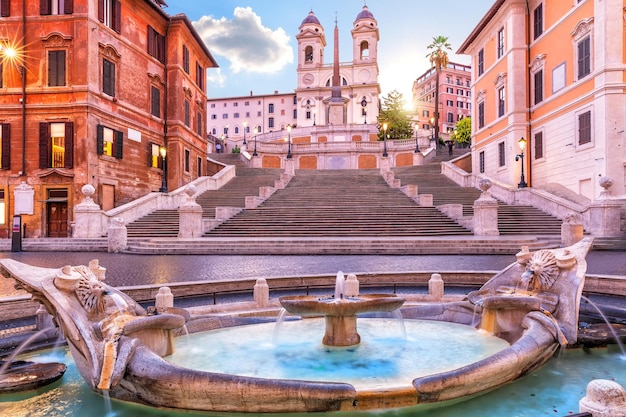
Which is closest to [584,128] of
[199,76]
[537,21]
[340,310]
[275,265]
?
[537,21]

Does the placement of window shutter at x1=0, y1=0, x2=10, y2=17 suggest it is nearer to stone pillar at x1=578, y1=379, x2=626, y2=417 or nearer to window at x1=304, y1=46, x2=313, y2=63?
stone pillar at x1=578, y1=379, x2=626, y2=417

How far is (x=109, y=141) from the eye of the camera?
27.1m

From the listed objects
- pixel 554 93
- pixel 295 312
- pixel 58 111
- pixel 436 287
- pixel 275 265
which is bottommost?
pixel 275 265

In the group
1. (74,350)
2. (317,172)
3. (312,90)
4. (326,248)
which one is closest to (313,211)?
(326,248)

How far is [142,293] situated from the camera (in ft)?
26.6

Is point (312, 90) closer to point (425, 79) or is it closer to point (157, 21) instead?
point (425, 79)

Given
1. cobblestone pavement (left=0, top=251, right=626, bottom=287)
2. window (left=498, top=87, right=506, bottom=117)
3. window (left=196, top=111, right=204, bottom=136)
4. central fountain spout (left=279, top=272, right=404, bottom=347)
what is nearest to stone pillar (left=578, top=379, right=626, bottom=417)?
central fountain spout (left=279, top=272, right=404, bottom=347)

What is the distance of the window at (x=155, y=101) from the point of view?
31.7 meters

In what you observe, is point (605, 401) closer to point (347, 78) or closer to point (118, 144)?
point (118, 144)

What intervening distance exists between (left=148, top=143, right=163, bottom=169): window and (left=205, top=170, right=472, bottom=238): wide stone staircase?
368 inches

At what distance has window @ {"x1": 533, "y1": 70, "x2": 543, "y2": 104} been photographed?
94.5ft

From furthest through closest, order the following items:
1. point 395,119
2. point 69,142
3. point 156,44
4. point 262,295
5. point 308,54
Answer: point 308,54 < point 395,119 < point 156,44 < point 69,142 < point 262,295

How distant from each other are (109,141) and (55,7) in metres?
8.26

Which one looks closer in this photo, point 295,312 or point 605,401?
point 605,401
